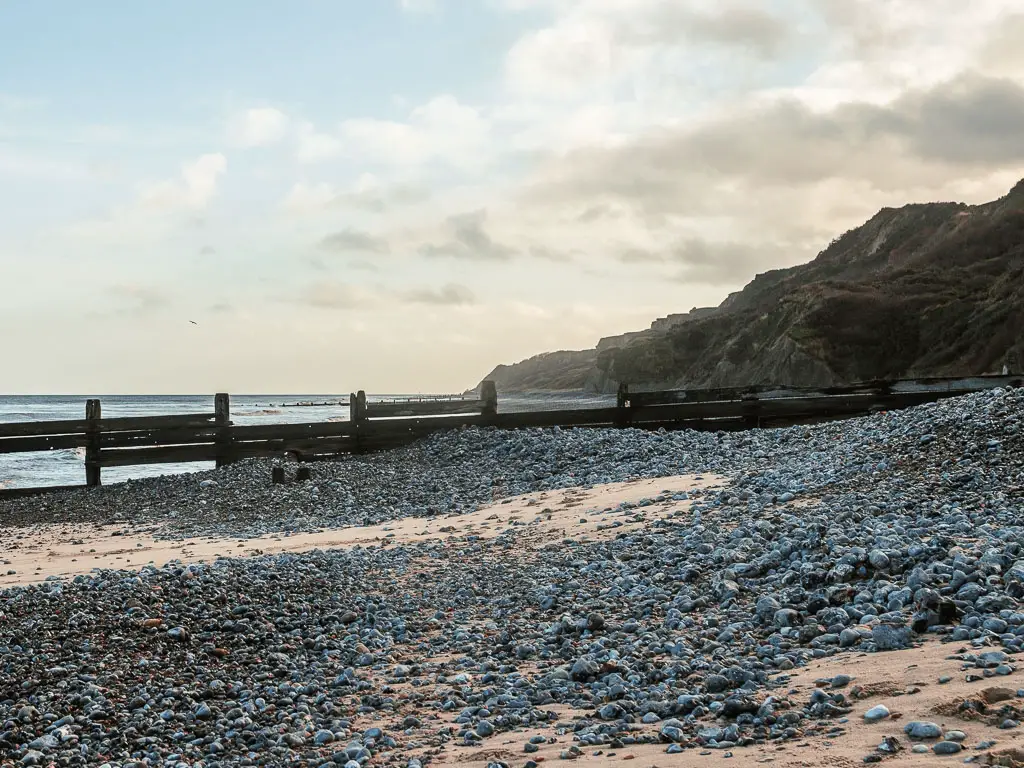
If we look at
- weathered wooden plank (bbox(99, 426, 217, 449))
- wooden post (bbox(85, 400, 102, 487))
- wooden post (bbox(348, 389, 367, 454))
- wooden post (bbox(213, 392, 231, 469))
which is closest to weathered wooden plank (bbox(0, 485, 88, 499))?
wooden post (bbox(85, 400, 102, 487))

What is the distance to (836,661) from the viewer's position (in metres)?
4.84

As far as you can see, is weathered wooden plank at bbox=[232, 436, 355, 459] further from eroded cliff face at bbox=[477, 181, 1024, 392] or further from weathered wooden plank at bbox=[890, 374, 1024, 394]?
eroded cliff face at bbox=[477, 181, 1024, 392]

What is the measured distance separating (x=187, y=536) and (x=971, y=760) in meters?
11.7

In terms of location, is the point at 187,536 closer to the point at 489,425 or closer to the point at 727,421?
the point at 489,425

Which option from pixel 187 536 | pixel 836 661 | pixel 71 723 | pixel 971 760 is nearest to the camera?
pixel 971 760

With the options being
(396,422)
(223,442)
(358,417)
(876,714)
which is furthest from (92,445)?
(876,714)

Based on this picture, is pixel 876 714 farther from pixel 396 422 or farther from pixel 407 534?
pixel 396 422

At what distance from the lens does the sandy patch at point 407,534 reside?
33.5ft

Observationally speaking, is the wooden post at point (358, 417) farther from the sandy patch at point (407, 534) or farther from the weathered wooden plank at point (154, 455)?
the sandy patch at point (407, 534)

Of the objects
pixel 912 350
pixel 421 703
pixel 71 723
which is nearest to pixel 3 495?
pixel 71 723

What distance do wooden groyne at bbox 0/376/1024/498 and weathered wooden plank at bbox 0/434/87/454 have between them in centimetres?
2

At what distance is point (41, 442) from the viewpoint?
57.3ft

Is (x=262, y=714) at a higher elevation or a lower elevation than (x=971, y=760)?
lower

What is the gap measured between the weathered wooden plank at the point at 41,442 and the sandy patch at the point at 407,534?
13.3 ft
